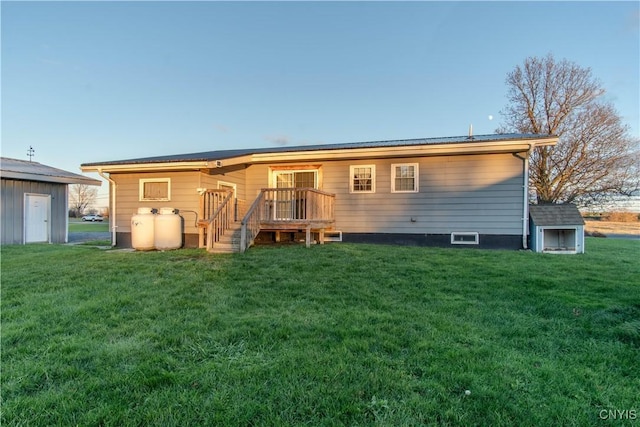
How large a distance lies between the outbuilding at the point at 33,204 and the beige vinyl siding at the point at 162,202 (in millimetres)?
4441

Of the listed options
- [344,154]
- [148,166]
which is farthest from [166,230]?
[344,154]

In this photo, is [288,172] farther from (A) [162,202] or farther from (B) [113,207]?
(B) [113,207]

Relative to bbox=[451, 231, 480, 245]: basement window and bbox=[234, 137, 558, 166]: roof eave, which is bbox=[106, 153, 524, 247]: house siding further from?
bbox=[234, 137, 558, 166]: roof eave

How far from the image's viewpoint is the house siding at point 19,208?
11820mm

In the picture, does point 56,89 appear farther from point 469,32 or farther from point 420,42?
point 469,32

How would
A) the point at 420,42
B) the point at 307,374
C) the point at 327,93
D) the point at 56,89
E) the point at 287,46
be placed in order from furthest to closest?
1. the point at 327,93
2. the point at 287,46
3. the point at 420,42
4. the point at 56,89
5. the point at 307,374

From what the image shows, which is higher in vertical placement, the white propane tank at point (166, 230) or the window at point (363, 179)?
the window at point (363, 179)

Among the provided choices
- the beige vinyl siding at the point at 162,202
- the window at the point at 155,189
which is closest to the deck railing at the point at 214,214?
the beige vinyl siding at the point at 162,202

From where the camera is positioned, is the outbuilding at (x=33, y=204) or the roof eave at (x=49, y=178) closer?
the roof eave at (x=49, y=178)

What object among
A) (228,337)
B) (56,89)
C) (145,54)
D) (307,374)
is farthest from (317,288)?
(56,89)

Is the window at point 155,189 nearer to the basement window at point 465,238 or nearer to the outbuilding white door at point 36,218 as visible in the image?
the outbuilding white door at point 36,218

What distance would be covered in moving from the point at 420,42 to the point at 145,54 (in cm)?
1015

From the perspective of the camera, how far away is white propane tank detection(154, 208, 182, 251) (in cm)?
947

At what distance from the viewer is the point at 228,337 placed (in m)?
3.05
